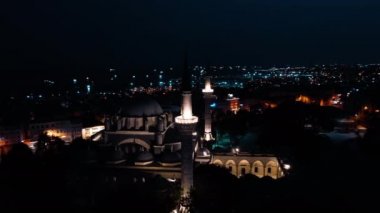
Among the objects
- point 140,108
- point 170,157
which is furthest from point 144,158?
Answer: point 140,108

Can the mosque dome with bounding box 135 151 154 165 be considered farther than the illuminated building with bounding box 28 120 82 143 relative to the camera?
No

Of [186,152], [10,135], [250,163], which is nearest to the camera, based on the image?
[186,152]

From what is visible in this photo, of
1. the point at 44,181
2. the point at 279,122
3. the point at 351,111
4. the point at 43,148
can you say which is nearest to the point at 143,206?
the point at 44,181

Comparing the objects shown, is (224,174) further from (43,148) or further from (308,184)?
(43,148)

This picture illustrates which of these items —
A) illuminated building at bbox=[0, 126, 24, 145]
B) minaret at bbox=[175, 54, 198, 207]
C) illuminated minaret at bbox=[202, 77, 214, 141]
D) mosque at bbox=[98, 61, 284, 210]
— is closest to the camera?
minaret at bbox=[175, 54, 198, 207]

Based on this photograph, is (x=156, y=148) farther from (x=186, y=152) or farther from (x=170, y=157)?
(x=186, y=152)

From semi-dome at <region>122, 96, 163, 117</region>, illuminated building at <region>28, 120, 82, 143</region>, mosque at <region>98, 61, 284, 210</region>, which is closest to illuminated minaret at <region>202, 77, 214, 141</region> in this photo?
mosque at <region>98, 61, 284, 210</region>

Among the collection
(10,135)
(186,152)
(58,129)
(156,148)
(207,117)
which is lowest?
(10,135)

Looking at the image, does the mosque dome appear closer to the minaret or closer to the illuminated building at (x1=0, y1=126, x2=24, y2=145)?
the minaret
